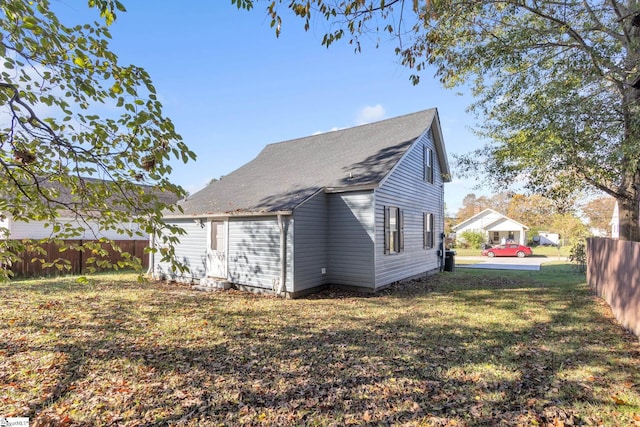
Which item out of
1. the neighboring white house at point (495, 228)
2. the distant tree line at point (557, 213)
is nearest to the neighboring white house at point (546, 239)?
the distant tree line at point (557, 213)

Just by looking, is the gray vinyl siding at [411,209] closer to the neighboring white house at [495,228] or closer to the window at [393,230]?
the window at [393,230]

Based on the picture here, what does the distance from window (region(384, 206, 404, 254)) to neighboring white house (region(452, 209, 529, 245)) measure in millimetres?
29541

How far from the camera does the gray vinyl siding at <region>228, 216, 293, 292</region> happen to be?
954 cm

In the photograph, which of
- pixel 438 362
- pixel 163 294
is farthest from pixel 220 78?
pixel 438 362

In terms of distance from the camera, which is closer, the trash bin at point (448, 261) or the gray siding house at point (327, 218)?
the gray siding house at point (327, 218)

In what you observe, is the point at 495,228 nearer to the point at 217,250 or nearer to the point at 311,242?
the point at 311,242

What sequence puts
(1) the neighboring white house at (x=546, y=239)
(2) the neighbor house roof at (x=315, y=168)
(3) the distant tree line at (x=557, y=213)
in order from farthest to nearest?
(1) the neighboring white house at (x=546, y=239) < (3) the distant tree line at (x=557, y=213) < (2) the neighbor house roof at (x=315, y=168)

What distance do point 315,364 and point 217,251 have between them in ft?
24.4

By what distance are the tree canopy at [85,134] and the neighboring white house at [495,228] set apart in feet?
127

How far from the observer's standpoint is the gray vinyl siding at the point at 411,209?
33.1ft

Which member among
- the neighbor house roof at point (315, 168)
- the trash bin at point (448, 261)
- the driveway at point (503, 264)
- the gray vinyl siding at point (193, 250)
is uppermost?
the neighbor house roof at point (315, 168)

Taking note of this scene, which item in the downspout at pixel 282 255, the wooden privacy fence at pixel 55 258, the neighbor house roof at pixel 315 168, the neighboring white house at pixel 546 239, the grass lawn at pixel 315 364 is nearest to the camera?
the grass lawn at pixel 315 364

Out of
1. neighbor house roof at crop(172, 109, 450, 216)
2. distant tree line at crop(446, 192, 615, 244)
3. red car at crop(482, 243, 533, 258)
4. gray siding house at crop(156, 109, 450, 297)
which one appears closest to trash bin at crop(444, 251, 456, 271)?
gray siding house at crop(156, 109, 450, 297)

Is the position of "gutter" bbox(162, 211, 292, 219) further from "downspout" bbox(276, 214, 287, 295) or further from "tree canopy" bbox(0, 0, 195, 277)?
"tree canopy" bbox(0, 0, 195, 277)
